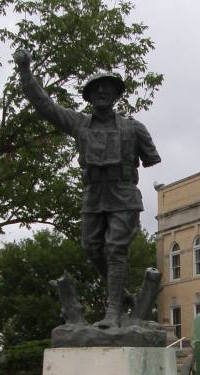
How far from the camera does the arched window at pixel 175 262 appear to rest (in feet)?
134

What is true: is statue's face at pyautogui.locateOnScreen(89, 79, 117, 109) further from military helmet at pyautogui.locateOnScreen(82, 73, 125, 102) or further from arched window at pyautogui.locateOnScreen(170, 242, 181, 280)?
Result: arched window at pyautogui.locateOnScreen(170, 242, 181, 280)

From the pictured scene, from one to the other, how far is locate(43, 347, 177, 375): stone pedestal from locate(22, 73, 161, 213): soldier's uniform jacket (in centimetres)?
120

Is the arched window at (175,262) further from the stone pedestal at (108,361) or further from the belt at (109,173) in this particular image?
the stone pedestal at (108,361)

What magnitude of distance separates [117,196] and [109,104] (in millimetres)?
822

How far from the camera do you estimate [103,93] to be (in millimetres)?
6762

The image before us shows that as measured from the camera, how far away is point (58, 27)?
16938 mm

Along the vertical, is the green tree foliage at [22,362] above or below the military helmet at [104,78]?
below

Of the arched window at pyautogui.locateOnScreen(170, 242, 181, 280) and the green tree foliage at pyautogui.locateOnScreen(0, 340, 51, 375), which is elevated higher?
the arched window at pyautogui.locateOnScreen(170, 242, 181, 280)

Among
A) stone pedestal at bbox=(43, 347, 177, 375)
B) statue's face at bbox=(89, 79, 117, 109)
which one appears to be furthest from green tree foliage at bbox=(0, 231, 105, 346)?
stone pedestal at bbox=(43, 347, 177, 375)

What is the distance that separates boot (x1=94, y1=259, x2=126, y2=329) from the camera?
6352mm

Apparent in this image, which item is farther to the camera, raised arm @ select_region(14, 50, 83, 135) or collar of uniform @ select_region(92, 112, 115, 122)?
collar of uniform @ select_region(92, 112, 115, 122)

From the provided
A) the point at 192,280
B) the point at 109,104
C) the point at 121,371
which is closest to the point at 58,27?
the point at 109,104

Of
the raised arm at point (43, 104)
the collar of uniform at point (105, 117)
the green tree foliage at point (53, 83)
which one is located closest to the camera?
the raised arm at point (43, 104)

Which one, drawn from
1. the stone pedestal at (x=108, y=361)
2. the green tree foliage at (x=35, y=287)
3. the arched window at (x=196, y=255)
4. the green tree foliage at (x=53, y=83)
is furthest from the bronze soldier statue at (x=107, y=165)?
the green tree foliage at (x=35, y=287)
